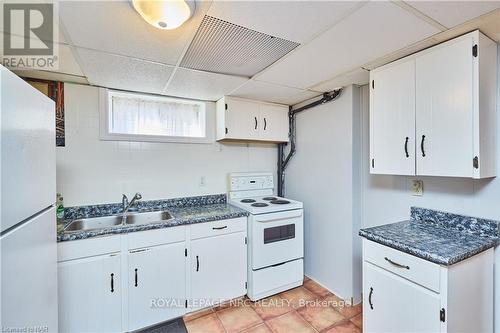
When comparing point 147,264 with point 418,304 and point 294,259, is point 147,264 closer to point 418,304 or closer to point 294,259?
point 294,259

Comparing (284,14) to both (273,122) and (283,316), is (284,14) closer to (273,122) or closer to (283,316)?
(273,122)

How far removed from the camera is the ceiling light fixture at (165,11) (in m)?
1.06

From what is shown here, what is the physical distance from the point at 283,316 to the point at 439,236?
1.43 metres

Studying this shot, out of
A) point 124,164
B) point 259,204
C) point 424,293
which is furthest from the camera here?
point 259,204

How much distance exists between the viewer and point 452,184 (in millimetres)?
1656

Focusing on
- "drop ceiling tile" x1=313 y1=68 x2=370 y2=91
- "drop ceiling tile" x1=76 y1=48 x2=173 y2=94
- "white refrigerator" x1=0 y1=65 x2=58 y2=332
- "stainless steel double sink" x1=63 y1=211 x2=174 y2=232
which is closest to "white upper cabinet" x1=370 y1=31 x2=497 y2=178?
"drop ceiling tile" x1=313 y1=68 x2=370 y2=91

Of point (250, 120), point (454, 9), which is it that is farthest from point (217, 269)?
point (454, 9)

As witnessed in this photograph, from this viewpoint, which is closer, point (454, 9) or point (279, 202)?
point (454, 9)

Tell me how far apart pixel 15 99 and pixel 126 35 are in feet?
2.30

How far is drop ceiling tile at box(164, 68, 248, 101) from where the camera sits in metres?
1.96

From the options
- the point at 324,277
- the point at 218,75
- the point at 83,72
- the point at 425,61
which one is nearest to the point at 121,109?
the point at 83,72

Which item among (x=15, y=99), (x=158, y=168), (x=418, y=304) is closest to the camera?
(x=15, y=99)

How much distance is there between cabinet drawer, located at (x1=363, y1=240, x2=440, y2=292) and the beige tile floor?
81cm

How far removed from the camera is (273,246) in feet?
7.84
